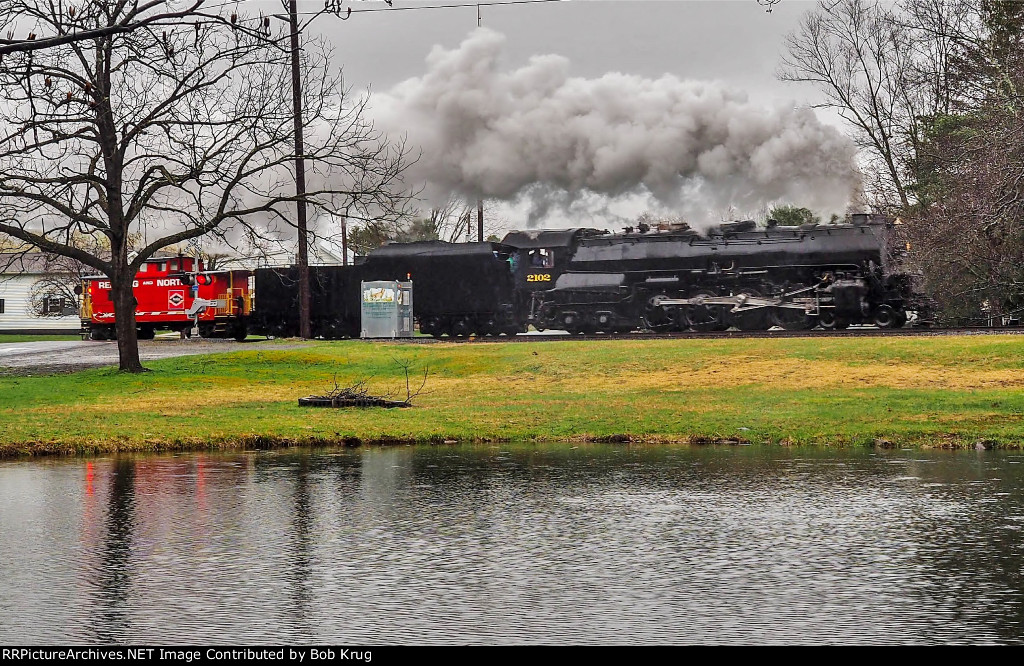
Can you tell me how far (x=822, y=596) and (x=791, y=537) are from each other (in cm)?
200

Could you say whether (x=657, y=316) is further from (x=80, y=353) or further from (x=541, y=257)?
(x=80, y=353)

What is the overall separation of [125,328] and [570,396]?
11382 mm

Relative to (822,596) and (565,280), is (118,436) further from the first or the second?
(565,280)

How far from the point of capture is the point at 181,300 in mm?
46219

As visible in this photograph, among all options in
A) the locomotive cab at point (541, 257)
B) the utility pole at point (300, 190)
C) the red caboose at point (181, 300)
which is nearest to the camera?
the utility pole at point (300, 190)

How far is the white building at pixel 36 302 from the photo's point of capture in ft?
265

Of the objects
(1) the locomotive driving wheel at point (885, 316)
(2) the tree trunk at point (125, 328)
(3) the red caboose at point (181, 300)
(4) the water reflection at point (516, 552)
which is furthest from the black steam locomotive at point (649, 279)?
(4) the water reflection at point (516, 552)

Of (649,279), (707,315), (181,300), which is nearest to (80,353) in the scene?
(181,300)

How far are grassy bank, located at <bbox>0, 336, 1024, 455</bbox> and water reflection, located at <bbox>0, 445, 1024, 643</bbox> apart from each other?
8.75ft

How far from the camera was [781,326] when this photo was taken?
36.4 meters

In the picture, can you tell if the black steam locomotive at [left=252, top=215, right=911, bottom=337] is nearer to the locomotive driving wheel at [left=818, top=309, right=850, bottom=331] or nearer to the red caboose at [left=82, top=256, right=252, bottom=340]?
the locomotive driving wheel at [left=818, top=309, right=850, bottom=331]

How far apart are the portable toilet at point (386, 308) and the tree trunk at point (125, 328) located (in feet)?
41.0

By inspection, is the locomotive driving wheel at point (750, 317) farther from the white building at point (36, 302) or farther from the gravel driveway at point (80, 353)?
the white building at point (36, 302)

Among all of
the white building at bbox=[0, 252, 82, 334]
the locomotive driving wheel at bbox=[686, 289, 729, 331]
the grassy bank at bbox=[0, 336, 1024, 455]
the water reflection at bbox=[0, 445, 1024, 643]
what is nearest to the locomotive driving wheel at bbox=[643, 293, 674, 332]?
the locomotive driving wheel at bbox=[686, 289, 729, 331]
